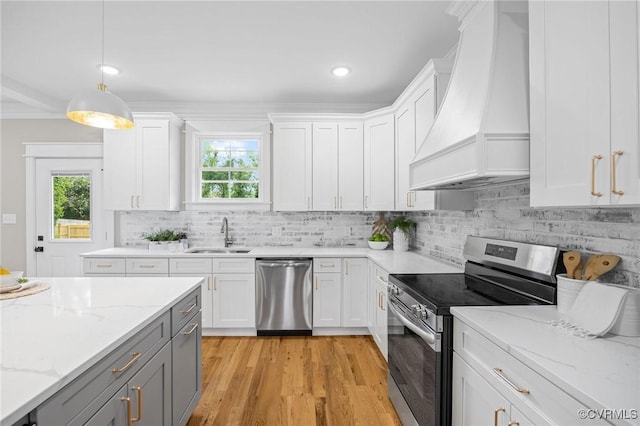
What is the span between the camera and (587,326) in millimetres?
1167

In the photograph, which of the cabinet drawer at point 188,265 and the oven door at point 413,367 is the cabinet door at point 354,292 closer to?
the oven door at point 413,367

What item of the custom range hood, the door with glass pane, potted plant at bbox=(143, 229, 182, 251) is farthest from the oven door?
the door with glass pane

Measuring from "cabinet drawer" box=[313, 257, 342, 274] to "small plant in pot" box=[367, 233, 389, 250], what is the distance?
553 mm

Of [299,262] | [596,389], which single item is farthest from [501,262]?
[299,262]

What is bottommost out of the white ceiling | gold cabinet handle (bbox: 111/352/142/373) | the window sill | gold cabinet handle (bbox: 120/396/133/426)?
gold cabinet handle (bbox: 120/396/133/426)

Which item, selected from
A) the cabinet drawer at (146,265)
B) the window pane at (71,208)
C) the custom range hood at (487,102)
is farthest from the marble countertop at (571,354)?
the window pane at (71,208)

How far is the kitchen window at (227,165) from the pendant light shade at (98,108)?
2.07m

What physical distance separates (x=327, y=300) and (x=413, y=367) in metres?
1.81

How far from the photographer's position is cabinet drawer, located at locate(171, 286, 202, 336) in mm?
1741

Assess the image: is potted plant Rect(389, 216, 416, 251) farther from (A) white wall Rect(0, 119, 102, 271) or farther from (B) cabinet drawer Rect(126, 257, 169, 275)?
(A) white wall Rect(0, 119, 102, 271)

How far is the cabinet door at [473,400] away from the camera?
1149 millimetres

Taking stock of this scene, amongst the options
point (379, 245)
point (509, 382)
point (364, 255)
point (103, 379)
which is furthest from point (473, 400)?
point (379, 245)

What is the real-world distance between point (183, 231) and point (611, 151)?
13.6 ft

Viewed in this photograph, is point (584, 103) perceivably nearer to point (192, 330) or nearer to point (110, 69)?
point (192, 330)
